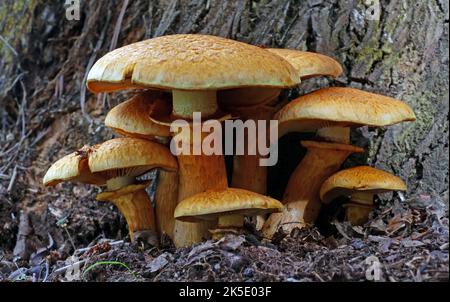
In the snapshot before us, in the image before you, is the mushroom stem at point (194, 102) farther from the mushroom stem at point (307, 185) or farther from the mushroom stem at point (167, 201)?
the mushroom stem at point (307, 185)

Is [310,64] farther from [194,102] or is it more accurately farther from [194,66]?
[194,66]

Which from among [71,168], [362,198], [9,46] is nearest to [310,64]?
[362,198]

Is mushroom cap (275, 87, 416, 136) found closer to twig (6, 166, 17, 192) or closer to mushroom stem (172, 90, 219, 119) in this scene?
mushroom stem (172, 90, 219, 119)

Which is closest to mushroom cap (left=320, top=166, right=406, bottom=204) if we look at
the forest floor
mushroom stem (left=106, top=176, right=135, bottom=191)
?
the forest floor

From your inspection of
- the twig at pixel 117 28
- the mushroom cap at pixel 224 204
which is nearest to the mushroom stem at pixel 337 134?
the mushroom cap at pixel 224 204
